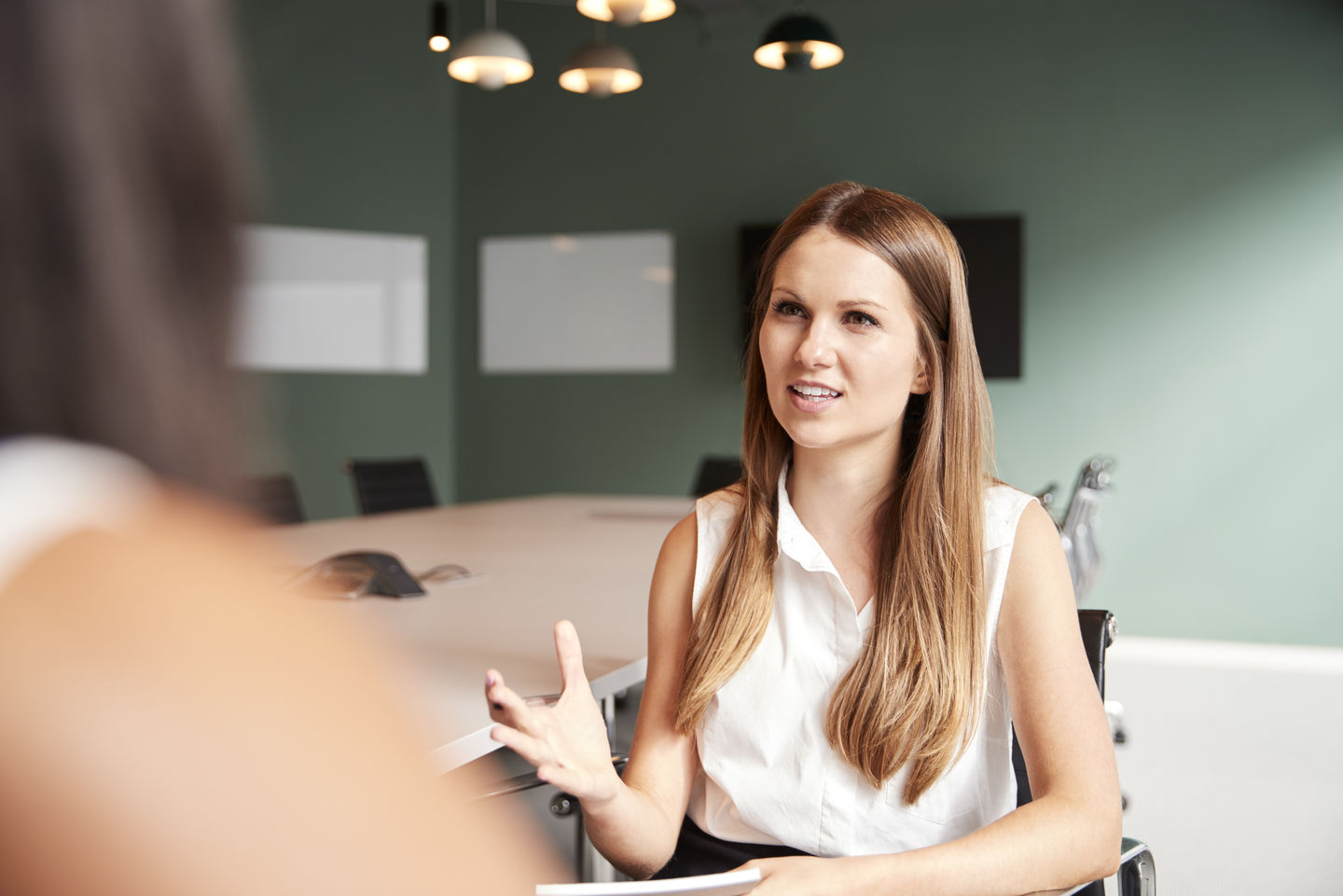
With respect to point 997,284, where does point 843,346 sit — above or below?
below

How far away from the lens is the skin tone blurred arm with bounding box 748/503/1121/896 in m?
1.02

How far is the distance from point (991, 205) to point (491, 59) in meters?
3.02

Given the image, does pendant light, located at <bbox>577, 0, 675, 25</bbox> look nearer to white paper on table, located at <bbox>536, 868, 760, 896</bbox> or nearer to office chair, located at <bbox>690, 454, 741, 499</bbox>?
office chair, located at <bbox>690, 454, 741, 499</bbox>

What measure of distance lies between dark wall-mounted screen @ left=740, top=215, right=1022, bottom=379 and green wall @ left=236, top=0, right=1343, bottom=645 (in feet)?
0.50

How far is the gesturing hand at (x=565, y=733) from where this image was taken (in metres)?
0.97

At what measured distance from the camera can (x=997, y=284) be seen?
562cm

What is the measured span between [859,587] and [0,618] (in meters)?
1.03

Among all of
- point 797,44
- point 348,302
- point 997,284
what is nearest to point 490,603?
point 797,44

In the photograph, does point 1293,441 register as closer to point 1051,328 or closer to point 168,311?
point 1051,328

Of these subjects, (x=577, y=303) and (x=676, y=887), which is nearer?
(x=676, y=887)

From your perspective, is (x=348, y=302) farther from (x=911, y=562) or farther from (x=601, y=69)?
(x=911, y=562)

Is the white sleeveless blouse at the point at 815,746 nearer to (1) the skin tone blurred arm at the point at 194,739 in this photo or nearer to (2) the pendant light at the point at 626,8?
(1) the skin tone blurred arm at the point at 194,739

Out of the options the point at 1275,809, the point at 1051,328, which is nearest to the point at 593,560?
the point at 1275,809

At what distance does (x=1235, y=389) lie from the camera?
540 centimetres
